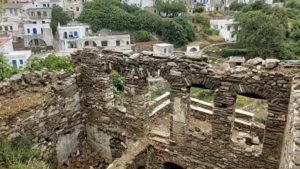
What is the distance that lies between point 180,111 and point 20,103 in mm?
4675

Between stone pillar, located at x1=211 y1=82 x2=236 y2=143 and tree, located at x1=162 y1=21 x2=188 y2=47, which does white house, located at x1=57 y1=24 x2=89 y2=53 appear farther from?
stone pillar, located at x1=211 y1=82 x2=236 y2=143

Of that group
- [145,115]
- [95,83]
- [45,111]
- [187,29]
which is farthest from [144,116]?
[187,29]

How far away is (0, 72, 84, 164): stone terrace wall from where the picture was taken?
962cm

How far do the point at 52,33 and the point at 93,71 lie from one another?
55.4m

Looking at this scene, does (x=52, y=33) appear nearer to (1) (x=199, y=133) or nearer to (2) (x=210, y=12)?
(2) (x=210, y=12)

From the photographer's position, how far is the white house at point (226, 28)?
64.2 meters

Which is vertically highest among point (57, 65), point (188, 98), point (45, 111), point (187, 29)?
point (187, 29)

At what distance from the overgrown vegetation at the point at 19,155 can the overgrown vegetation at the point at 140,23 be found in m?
53.9

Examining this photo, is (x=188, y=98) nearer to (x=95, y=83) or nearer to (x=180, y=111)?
(x=180, y=111)

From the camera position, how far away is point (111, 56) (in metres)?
10.3

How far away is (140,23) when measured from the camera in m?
64.9

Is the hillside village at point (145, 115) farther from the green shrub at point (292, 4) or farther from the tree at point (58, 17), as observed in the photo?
the green shrub at point (292, 4)

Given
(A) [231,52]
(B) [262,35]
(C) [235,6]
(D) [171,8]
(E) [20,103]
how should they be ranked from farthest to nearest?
1. (C) [235,6]
2. (D) [171,8]
3. (A) [231,52]
4. (B) [262,35]
5. (E) [20,103]

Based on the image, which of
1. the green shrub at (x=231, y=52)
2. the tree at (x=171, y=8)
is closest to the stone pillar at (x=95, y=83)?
the green shrub at (x=231, y=52)
